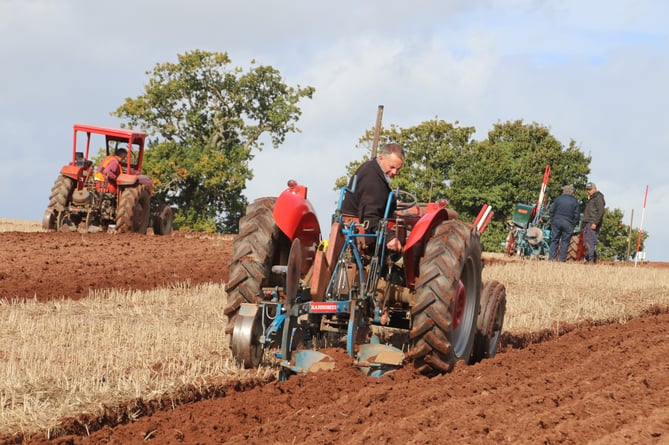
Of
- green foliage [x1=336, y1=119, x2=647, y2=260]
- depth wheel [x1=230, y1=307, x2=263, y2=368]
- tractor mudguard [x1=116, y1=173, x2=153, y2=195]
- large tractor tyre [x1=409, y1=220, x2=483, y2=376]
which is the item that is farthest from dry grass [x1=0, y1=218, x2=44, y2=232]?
green foliage [x1=336, y1=119, x2=647, y2=260]

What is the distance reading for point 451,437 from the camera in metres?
4.61

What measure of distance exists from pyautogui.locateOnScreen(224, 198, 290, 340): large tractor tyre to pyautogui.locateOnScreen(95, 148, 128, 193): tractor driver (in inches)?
489

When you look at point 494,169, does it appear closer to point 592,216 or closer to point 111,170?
point 592,216

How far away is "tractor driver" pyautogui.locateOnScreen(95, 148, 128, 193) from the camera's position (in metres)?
19.1

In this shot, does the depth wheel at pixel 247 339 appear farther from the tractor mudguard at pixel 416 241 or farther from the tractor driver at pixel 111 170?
the tractor driver at pixel 111 170

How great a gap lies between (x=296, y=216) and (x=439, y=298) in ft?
3.96

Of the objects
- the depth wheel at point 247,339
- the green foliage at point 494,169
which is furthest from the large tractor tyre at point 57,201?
the green foliage at point 494,169

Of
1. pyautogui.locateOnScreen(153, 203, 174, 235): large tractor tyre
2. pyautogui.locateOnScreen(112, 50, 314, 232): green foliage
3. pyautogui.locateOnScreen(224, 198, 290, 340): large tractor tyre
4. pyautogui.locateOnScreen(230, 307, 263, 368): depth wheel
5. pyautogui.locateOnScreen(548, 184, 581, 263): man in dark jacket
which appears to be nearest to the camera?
pyautogui.locateOnScreen(230, 307, 263, 368): depth wheel

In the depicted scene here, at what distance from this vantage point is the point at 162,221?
71.6ft

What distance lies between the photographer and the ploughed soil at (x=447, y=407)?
4.66 metres

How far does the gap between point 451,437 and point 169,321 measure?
5.13 metres

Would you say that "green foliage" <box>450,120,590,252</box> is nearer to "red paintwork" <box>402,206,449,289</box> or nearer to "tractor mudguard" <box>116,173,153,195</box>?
"tractor mudguard" <box>116,173,153,195</box>

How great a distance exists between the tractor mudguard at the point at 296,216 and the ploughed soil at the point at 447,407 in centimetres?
100

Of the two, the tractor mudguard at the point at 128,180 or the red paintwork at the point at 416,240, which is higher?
the tractor mudguard at the point at 128,180
